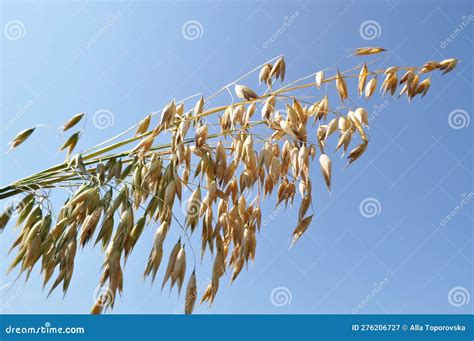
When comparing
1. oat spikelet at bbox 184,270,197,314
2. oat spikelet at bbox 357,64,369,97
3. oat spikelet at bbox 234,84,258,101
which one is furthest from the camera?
oat spikelet at bbox 357,64,369,97

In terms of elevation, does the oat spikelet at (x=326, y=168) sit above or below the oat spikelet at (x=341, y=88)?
below

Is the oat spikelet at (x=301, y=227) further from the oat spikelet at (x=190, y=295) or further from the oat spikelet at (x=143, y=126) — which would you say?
the oat spikelet at (x=143, y=126)

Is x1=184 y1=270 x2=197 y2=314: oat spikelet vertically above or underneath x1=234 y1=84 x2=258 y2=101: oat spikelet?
underneath

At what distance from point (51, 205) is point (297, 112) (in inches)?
26.7

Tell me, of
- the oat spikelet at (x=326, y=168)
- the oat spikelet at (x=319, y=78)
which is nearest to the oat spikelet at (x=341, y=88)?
the oat spikelet at (x=319, y=78)

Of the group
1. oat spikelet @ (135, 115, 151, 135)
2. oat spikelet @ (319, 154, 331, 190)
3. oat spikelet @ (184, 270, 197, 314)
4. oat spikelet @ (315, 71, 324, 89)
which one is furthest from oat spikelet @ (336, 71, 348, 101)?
oat spikelet @ (184, 270, 197, 314)

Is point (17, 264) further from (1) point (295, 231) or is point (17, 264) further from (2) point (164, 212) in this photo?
(1) point (295, 231)

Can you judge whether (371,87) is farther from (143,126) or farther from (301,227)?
(143,126)

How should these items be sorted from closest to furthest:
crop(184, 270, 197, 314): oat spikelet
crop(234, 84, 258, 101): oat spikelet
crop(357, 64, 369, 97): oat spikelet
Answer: crop(184, 270, 197, 314): oat spikelet → crop(234, 84, 258, 101): oat spikelet → crop(357, 64, 369, 97): oat spikelet

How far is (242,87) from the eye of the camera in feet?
4.34

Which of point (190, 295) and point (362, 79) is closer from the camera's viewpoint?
point (190, 295)

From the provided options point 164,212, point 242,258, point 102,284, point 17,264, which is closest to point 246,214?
point 242,258

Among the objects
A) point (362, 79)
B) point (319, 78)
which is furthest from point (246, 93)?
point (362, 79)

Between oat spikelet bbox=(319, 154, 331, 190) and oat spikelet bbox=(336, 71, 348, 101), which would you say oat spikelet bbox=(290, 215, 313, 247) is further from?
oat spikelet bbox=(336, 71, 348, 101)
